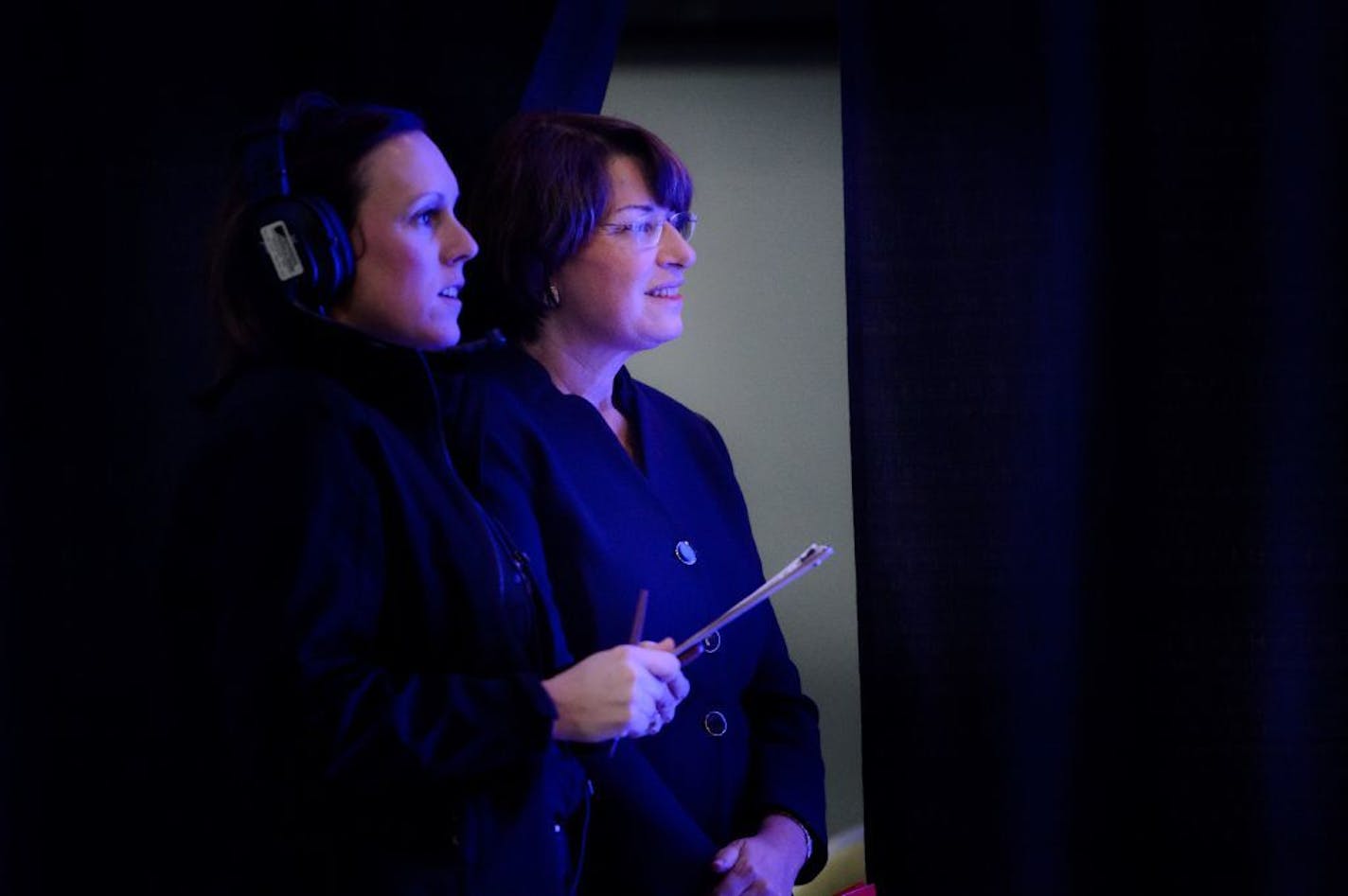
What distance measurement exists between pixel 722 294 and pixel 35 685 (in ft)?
2.96

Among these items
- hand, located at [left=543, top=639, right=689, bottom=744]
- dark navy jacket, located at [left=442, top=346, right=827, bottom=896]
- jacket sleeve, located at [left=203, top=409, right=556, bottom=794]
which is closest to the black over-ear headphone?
jacket sleeve, located at [left=203, top=409, right=556, bottom=794]

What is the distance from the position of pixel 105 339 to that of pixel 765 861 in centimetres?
87

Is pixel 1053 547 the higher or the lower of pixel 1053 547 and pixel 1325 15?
the lower

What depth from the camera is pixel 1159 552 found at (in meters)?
1.49

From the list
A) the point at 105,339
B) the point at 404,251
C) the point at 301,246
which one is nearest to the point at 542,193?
the point at 404,251

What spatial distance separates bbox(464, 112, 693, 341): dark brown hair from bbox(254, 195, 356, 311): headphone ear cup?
31 cm

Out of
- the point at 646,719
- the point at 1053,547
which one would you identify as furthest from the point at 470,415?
the point at 1053,547

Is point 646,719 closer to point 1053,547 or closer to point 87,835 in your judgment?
point 1053,547

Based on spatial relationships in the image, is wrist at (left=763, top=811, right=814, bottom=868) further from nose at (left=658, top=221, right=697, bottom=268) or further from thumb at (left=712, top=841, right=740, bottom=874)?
nose at (left=658, top=221, right=697, bottom=268)

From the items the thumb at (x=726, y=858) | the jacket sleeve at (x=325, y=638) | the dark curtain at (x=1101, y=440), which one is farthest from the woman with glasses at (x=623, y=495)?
the jacket sleeve at (x=325, y=638)

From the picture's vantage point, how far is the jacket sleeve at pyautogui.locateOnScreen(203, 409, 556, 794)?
3.25ft

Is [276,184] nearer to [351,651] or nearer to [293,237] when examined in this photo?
[293,237]

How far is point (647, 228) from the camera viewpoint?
1.44 metres

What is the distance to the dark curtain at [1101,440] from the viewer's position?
1474 millimetres
